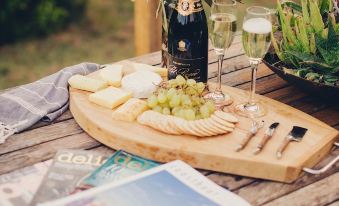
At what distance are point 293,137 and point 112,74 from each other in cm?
67

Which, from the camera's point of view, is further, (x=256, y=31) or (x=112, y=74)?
(x=112, y=74)

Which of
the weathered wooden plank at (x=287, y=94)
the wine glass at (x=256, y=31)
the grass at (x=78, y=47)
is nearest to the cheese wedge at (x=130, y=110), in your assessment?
the wine glass at (x=256, y=31)

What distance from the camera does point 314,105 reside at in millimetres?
1978

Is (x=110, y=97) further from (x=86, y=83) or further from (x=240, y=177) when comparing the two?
(x=240, y=177)

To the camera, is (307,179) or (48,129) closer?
(307,179)

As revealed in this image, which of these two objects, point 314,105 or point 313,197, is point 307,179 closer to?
point 313,197

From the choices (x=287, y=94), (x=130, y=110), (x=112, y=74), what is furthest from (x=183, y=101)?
(x=287, y=94)

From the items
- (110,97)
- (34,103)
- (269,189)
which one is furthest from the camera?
(34,103)

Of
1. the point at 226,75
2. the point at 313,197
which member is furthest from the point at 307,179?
the point at 226,75

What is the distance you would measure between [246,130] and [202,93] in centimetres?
27

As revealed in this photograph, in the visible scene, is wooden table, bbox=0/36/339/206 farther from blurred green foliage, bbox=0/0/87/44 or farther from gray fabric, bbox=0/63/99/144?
blurred green foliage, bbox=0/0/87/44

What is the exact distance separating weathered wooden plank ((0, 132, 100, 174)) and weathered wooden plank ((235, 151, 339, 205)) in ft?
1.59

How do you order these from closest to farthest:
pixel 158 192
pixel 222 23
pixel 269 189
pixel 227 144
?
pixel 158 192 < pixel 269 189 < pixel 227 144 < pixel 222 23

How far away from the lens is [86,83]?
1.96 m
